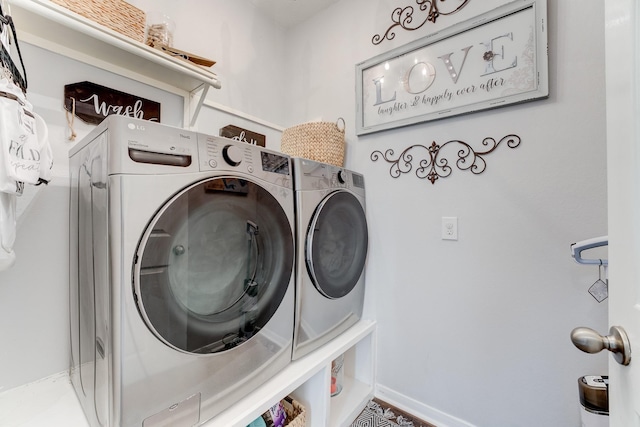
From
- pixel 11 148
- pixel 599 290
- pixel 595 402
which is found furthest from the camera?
pixel 599 290

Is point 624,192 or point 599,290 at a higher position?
point 624,192

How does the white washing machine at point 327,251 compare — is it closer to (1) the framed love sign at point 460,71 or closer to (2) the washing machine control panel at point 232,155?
(2) the washing machine control panel at point 232,155

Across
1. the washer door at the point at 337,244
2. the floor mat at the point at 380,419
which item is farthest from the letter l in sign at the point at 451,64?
the floor mat at the point at 380,419

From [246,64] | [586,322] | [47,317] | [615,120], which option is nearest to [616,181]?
[615,120]

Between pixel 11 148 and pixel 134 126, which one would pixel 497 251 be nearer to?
pixel 134 126

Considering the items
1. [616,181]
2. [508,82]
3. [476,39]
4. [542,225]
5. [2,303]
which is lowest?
[2,303]

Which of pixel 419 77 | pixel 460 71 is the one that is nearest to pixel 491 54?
pixel 460 71

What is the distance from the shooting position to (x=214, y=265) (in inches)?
36.1

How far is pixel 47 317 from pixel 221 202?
90 cm

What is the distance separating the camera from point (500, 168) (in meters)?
1.30

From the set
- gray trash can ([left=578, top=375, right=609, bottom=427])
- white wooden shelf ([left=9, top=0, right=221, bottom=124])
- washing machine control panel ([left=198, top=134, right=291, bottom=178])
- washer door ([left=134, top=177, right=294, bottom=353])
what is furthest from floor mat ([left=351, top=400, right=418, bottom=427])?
white wooden shelf ([left=9, top=0, right=221, bottom=124])

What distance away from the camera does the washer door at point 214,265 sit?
0.76 m

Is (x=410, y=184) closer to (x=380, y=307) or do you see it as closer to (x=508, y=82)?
(x=508, y=82)

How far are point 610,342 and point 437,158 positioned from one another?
108 centimetres
